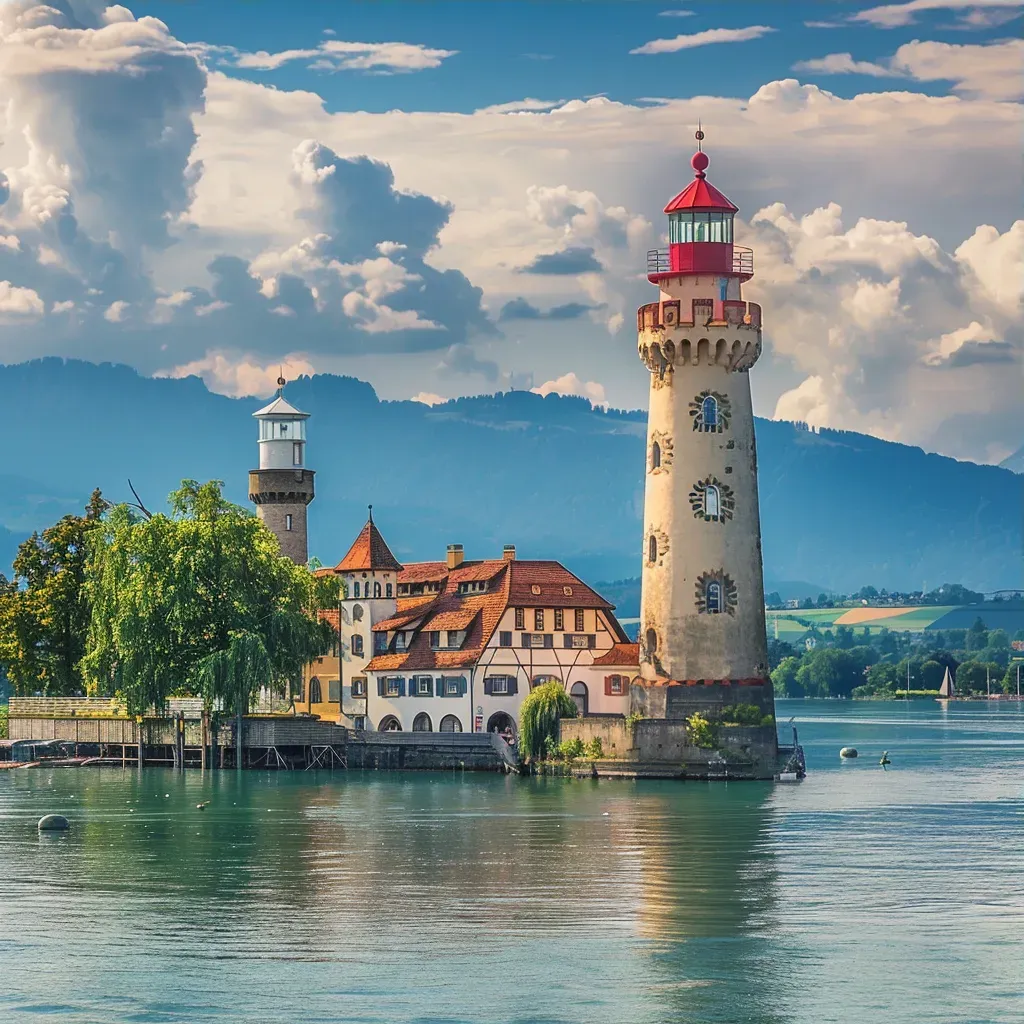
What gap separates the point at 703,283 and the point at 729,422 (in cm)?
614

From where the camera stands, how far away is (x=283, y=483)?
451ft

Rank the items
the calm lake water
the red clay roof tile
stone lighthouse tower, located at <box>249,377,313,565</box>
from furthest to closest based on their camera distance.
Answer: stone lighthouse tower, located at <box>249,377,313,565</box> < the red clay roof tile < the calm lake water

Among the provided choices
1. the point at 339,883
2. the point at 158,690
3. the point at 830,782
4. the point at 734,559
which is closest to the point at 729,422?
the point at 734,559

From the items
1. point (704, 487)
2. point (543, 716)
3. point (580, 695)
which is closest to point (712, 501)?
point (704, 487)

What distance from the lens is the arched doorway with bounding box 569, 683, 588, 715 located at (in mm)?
111438

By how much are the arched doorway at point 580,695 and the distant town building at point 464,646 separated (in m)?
0.05

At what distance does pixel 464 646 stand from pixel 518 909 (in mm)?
61074

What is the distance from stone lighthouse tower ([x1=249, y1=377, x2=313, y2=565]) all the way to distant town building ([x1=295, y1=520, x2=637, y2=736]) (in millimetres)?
14588

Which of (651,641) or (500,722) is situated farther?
(500,722)

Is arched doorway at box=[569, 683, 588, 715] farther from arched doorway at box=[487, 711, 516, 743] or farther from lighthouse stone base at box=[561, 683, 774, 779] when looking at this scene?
lighthouse stone base at box=[561, 683, 774, 779]

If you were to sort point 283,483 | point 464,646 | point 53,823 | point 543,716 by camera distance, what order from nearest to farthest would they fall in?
point 53,823, point 543,716, point 464,646, point 283,483

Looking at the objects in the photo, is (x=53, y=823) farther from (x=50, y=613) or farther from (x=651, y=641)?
(x=50, y=613)

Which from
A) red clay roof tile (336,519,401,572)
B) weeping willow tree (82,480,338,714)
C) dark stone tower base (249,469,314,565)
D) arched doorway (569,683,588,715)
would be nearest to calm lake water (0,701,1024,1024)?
weeping willow tree (82,480,338,714)

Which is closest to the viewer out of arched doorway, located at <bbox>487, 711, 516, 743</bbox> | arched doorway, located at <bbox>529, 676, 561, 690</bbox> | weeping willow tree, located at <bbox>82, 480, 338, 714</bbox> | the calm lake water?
the calm lake water
